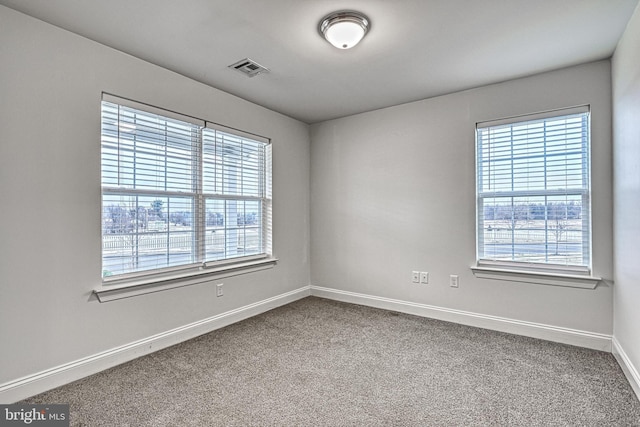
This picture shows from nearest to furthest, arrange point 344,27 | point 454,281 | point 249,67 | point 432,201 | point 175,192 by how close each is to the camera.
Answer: point 344,27
point 249,67
point 175,192
point 454,281
point 432,201

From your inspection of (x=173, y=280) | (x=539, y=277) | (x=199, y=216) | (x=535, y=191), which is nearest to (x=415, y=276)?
(x=539, y=277)

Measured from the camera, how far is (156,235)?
2863 mm

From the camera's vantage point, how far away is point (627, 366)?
2.29 m

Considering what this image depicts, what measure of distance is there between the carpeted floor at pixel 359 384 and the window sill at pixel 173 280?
554mm

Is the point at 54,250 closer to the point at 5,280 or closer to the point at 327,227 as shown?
the point at 5,280

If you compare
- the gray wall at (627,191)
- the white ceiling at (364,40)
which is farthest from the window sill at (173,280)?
the gray wall at (627,191)

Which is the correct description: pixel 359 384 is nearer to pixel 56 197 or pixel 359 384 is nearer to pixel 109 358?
pixel 109 358

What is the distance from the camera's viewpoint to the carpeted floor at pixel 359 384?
6.16 feet

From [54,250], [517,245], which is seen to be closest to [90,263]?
[54,250]

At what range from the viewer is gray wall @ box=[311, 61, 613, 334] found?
2.80m

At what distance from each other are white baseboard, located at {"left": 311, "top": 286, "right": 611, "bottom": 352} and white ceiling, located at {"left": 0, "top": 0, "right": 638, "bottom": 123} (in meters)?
2.44

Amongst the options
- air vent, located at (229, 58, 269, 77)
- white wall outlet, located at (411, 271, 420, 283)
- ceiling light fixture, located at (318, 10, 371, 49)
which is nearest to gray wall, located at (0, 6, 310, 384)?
air vent, located at (229, 58, 269, 77)
